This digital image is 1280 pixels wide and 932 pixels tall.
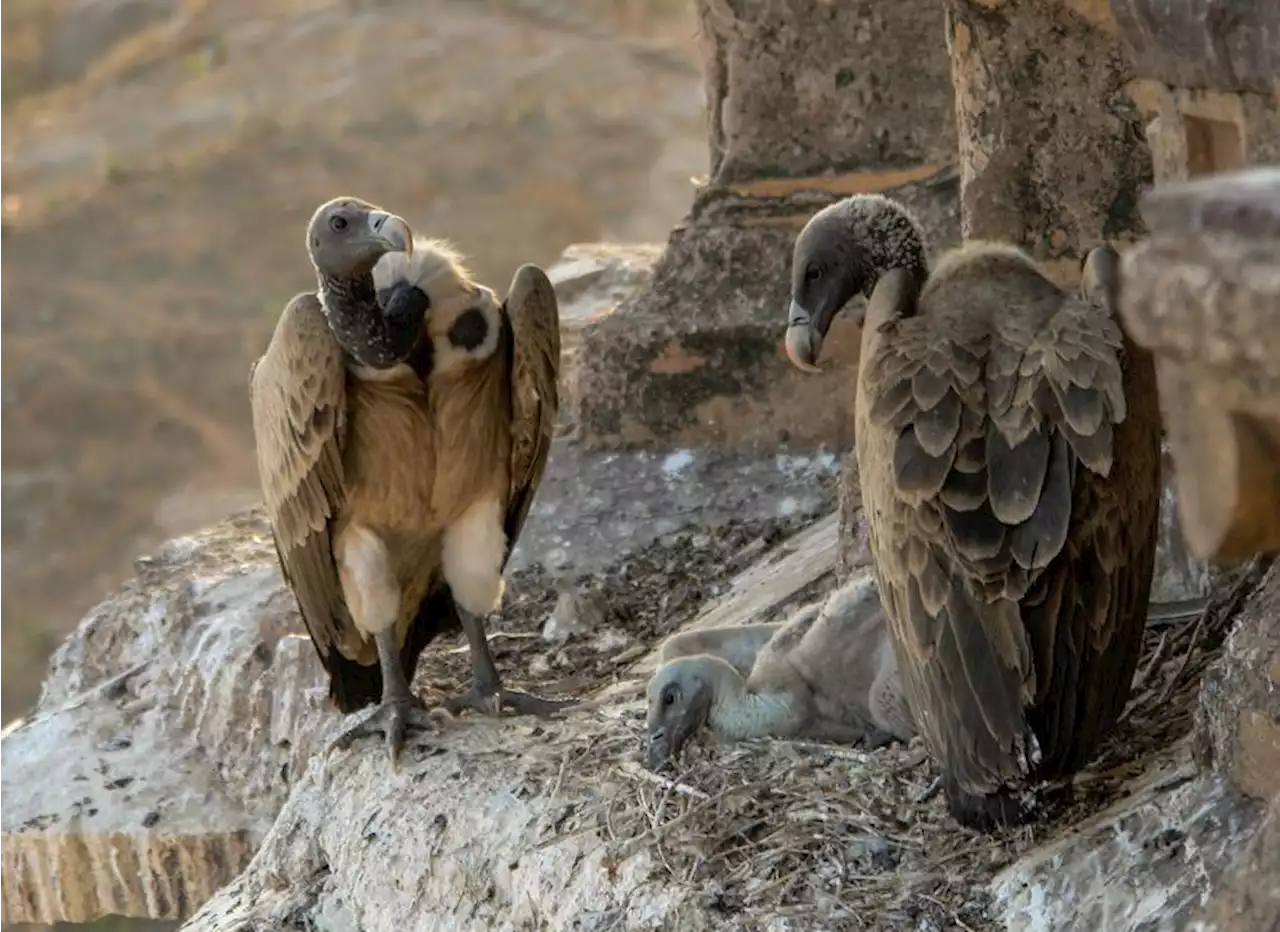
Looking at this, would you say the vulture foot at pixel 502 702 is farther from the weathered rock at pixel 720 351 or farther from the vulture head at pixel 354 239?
the weathered rock at pixel 720 351

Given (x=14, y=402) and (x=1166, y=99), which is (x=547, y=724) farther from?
(x=14, y=402)

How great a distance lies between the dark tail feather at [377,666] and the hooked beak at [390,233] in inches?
42.2

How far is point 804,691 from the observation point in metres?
4.43

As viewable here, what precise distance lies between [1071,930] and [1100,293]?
118cm

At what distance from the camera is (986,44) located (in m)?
5.13

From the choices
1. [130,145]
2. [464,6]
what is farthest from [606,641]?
[464,6]

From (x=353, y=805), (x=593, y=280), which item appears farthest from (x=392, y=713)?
(x=593, y=280)

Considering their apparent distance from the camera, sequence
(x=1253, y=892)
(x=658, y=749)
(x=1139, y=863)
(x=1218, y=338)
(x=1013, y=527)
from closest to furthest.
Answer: (x=1218, y=338) → (x=1253, y=892) → (x=1139, y=863) → (x=1013, y=527) → (x=658, y=749)

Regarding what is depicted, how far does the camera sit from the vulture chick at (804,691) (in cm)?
431

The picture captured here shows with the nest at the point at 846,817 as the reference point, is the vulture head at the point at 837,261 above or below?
above

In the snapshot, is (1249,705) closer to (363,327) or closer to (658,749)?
(658,749)

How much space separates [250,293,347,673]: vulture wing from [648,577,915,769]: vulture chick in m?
1.02

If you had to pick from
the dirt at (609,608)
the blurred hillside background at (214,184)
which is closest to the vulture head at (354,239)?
the dirt at (609,608)

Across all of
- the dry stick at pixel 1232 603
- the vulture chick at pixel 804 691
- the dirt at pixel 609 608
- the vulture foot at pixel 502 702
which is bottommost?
the dirt at pixel 609 608
